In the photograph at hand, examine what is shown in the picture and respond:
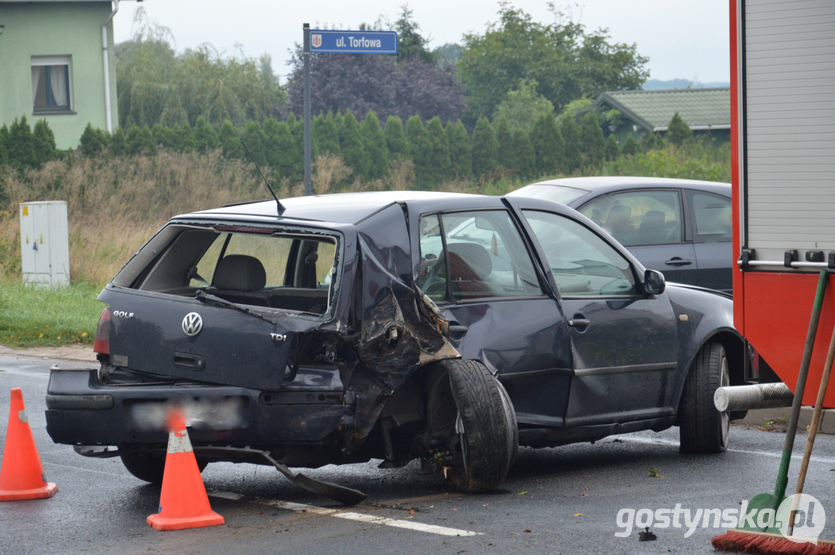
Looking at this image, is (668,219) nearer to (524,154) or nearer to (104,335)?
(104,335)

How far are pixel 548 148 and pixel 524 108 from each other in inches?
707

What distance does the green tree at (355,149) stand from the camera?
31.1 m

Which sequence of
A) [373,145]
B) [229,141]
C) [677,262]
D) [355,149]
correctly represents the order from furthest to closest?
1. [373,145]
2. [355,149]
3. [229,141]
4. [677,262]

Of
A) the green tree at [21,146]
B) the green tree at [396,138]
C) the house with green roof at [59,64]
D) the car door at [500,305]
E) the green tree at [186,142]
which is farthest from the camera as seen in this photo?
the green tree at [396,138]

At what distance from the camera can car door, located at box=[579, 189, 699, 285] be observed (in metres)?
10.5

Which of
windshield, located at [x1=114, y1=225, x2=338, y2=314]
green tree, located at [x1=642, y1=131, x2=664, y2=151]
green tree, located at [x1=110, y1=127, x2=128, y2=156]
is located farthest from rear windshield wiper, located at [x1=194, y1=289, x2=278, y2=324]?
green tree, located at [x1=642, y1=131, x2=664, y2=151]

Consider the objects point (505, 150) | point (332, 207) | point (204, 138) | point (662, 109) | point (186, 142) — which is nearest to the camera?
point (332, 207)

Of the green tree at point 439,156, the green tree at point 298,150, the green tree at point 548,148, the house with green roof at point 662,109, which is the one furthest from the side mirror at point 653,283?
the house with green roof at point 662,109

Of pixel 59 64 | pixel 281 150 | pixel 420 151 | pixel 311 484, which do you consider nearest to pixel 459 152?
pixel 420 151

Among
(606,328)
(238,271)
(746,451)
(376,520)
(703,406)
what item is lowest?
(746,451)

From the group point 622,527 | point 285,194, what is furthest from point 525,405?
point 285,194

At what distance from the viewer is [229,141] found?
28.4 m

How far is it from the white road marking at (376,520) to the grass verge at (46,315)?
757 cm

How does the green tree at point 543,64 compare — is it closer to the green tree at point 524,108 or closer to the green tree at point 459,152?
the green tree at point 524,108
